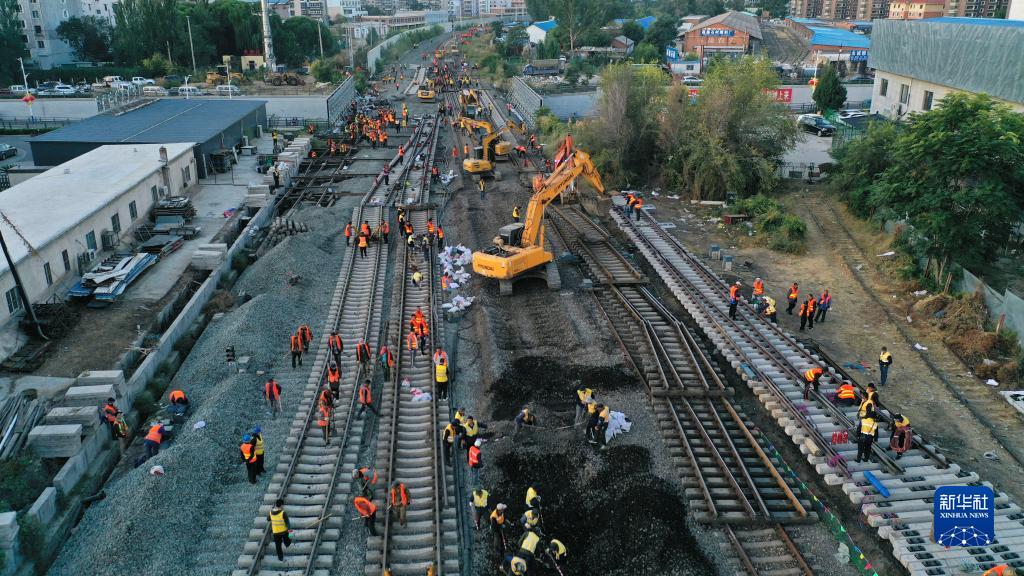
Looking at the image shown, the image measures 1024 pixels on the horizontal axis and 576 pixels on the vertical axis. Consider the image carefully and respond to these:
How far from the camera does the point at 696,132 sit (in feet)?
118

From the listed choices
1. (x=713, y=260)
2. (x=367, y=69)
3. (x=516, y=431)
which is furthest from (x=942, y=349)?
(x=367, y=69)

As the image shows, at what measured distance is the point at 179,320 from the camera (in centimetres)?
2219

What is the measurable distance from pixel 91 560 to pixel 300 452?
432cm

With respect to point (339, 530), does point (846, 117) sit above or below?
above

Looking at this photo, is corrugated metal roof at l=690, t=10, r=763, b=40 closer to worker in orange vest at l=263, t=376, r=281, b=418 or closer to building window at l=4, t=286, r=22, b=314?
building window at l=4, t=286, r=22, b=314

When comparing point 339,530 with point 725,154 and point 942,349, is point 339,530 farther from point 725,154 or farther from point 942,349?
point 725,154

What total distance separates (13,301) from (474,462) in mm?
16041

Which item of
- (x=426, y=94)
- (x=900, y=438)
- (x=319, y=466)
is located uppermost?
(x=426, y=94)

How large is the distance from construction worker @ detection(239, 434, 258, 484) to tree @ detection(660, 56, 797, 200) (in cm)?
2588

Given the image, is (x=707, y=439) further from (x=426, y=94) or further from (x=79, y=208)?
(x=426, y=94)

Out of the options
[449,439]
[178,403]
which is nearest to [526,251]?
[449,439]

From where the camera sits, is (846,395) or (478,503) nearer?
(478,503)

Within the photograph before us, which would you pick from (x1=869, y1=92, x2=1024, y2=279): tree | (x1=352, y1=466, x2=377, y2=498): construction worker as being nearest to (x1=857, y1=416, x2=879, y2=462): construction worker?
(x1=352, y1=466, x2=377, y2=498): construction worker

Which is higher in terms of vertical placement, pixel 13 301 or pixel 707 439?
pixel 13 301
